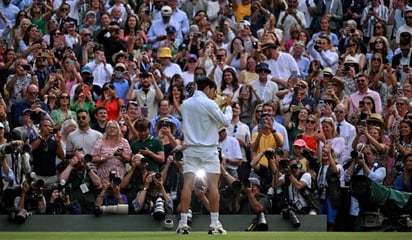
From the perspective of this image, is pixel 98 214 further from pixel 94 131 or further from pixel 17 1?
pixel 17 1

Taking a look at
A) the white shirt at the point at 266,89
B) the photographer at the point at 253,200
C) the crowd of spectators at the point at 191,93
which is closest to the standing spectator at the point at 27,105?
the crowd of spectators at the point at 191,93

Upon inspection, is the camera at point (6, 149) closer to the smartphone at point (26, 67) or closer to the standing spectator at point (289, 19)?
the smartphone at point (26, 67)

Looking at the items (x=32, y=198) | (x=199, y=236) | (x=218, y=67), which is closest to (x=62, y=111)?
(x=32, y=198)

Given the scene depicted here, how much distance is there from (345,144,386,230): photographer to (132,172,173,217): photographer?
9.97ft

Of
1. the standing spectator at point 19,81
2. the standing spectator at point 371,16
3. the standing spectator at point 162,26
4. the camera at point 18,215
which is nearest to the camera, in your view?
the camera at point 18,215

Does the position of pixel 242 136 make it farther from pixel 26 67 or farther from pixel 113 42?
pixel 113 42

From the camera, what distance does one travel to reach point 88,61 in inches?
1102

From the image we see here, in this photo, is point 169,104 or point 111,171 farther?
point 169,104

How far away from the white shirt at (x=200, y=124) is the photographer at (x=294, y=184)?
3.39 meters

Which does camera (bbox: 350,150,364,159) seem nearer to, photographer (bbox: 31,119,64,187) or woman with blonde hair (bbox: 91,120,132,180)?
woman with blonde hair (bbox: 91,120,132,180)

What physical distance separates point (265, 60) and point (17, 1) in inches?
243

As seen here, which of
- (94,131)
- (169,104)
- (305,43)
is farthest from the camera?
(305,43)

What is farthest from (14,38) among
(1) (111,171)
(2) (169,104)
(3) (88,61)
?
(1) (111,171)

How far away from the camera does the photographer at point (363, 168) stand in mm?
23125
